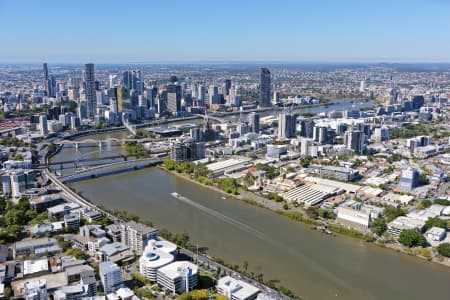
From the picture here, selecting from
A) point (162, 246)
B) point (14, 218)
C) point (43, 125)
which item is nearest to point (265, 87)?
point (43, 125)

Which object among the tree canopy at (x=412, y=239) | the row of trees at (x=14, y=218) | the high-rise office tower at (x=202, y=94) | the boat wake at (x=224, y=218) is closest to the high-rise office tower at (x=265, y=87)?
the high-rise office tower at (x=202, y=94)

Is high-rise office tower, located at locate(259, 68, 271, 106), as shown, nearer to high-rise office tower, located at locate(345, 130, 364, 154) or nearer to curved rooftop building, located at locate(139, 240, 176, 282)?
high-rise office tower, located at locate(345, 130, 364, 154)

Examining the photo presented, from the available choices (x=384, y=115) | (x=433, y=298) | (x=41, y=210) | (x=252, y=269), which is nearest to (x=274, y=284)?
(x=252, y=269)

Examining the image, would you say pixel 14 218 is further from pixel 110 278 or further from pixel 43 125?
pixel 43 125

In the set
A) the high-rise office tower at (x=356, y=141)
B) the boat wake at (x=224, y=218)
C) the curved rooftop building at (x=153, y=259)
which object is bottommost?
the boat wake at (x=224, y=218)

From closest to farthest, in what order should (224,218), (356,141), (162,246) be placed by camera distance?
(162,246), (224,218), (356,141)

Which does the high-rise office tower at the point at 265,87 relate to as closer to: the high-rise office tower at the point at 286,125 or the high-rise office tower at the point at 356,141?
the high-rise office tower at the point at 286,125

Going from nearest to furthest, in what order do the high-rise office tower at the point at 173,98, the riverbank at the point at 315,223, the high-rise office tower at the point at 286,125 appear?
1. the riverbank at the point at 315,223
2. the high-rise office tower at the point at 286,125
3. the high-rise office tower at the point at 173,98

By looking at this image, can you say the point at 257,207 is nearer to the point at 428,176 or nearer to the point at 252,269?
the point at 252,269
